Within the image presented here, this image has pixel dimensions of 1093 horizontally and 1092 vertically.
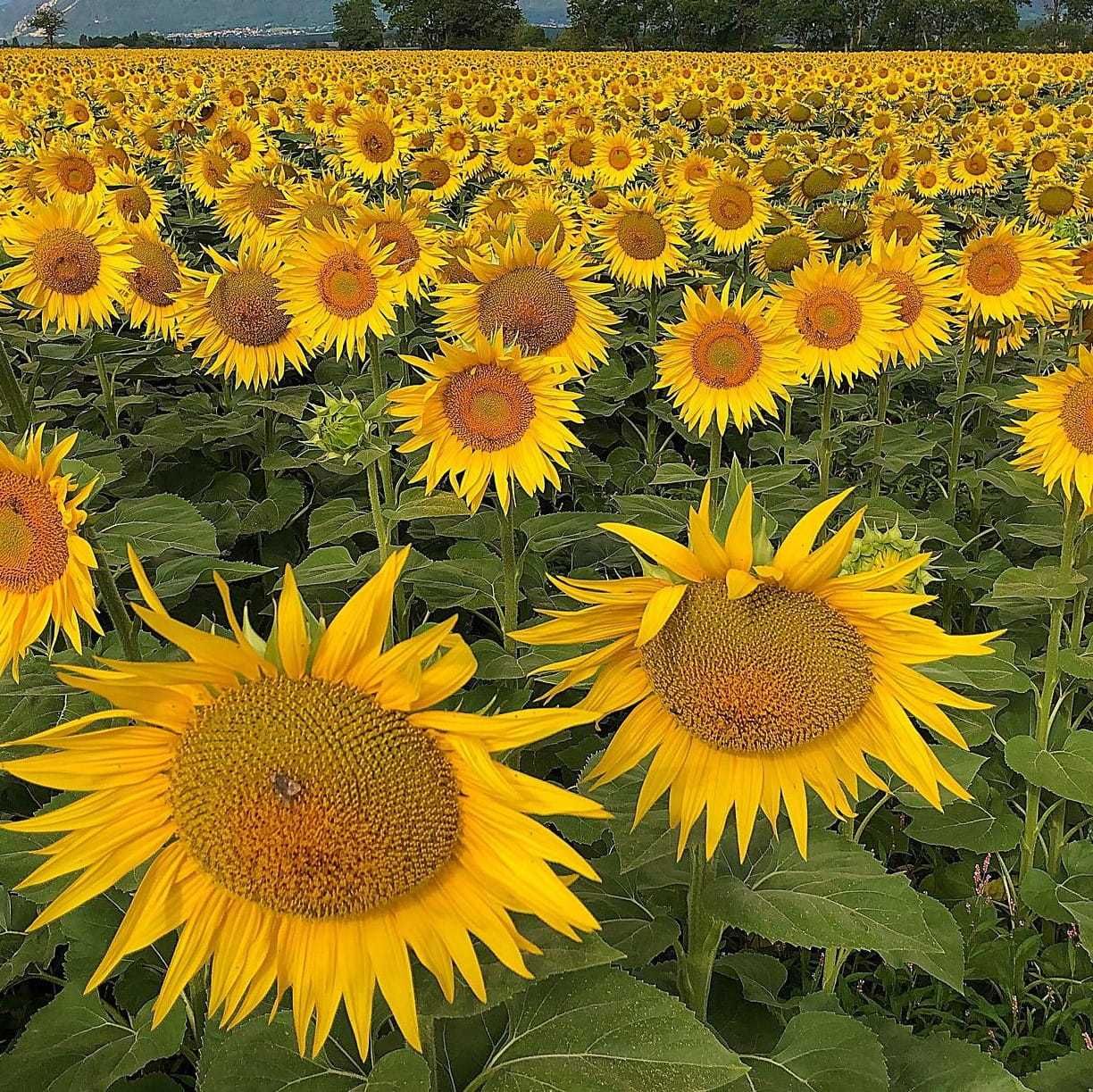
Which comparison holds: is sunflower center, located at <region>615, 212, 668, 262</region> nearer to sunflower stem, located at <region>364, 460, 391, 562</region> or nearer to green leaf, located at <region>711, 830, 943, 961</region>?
sunflower stem, located at <region>364, 460, 391, 562</region>

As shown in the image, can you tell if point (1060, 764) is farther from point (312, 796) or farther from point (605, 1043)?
point (312, 796)

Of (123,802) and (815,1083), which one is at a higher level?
(123,802)

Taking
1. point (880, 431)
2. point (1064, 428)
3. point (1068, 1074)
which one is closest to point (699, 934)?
point (1068, 1074)

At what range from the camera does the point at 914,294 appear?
12.2ft

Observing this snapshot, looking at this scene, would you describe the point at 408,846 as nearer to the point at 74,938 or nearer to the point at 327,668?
the point at 327,668

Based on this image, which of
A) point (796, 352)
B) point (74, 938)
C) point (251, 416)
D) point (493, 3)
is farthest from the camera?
point (493, 3)

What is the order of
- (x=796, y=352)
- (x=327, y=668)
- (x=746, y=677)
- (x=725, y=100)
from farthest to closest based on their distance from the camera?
(x=725, y=100) → (x=796, y=352) → (x=746, y=677) → (x=327, y=668)

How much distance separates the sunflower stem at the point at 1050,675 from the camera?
9.08ft

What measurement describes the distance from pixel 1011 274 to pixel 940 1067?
3.10m

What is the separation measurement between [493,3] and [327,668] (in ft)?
142

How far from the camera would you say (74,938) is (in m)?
1.99

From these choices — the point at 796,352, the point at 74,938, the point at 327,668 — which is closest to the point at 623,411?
the point at 796,352

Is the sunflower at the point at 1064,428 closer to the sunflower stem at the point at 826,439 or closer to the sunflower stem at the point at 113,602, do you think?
the sunflower stem at the point at 826,439

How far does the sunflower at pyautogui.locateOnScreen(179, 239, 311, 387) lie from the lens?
3365 millimetres
